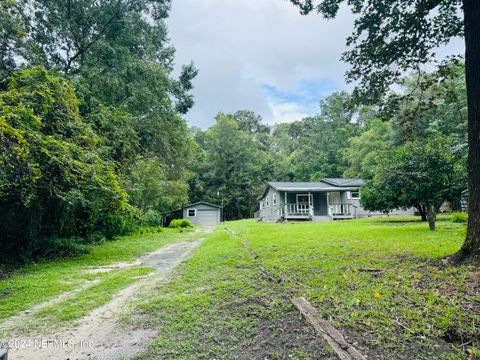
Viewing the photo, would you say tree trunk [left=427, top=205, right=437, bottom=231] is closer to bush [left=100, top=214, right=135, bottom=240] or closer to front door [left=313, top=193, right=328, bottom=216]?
bush [left=100, top=214, right=135, bottom=240]

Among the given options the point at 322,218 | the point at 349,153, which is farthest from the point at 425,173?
the point at 349,153

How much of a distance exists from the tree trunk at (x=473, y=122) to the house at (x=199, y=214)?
99.6 ft

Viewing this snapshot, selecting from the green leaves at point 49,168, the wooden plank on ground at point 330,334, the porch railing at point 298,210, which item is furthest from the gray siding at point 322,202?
the wooden plank on ground at point 330,334

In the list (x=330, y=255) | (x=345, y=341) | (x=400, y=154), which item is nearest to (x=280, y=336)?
(x=345, y=341)

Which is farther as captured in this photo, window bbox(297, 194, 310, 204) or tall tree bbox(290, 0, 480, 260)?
window bbox(297, 194, 310, 204)

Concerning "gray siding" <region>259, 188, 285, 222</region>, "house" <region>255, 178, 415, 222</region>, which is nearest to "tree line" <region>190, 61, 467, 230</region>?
"house" <region>255, 178, 415, 222</region>

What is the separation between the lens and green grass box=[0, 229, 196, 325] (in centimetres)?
428

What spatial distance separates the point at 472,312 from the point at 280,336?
2181 mm

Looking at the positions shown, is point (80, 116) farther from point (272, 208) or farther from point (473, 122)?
point (272, 208)

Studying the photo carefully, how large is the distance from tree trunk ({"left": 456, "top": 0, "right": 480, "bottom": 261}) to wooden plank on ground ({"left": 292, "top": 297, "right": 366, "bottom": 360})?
3.43 meters

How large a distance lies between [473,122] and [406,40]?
2.39m

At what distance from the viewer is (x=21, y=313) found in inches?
165

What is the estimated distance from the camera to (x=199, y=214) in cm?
3484

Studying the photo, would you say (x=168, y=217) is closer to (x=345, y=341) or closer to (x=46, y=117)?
(x=46, y=117)
